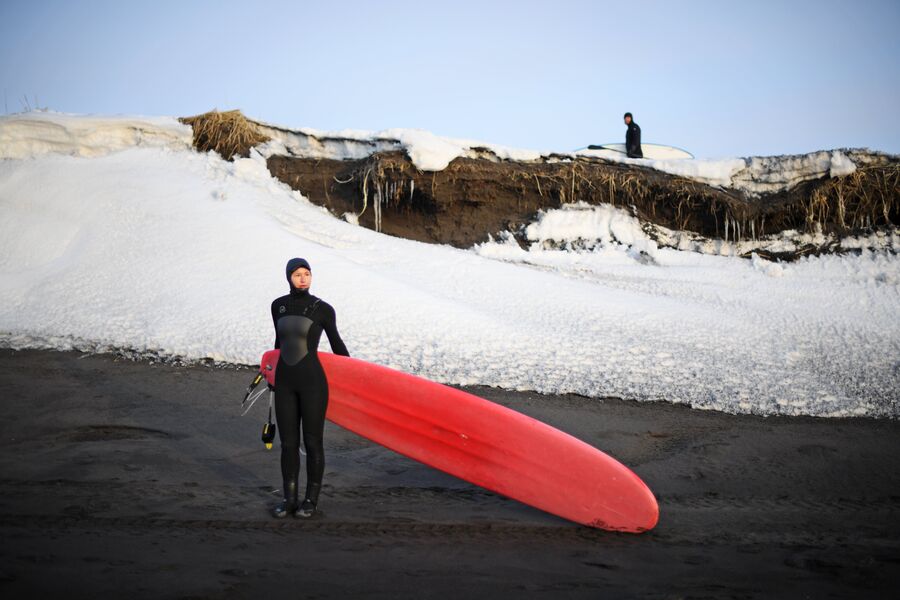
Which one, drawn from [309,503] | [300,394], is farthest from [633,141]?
[309,503]

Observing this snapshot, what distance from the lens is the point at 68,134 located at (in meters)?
9.98

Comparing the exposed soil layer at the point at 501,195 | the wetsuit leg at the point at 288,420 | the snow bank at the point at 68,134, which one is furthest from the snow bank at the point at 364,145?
the wetsuit leg at the point at 288,420

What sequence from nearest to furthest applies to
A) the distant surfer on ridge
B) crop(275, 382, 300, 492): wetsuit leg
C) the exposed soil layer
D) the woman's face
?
crop(275, 382, 300, 492): wetsuit leg
the woman's face
the exposed soil layer
the distant surfer on ridge

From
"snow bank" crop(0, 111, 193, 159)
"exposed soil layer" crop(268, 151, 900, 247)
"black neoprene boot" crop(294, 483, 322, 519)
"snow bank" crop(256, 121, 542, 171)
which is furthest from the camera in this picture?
"snow bank" crop(256, 121, 542, 171)

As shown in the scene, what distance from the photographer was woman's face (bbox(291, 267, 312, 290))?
3.47 m

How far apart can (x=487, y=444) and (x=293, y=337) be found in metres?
1.23

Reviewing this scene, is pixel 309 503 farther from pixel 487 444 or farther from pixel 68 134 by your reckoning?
pixel 68 134

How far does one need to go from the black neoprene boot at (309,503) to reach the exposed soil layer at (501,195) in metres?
7.99

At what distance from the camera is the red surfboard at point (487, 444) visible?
3.30m

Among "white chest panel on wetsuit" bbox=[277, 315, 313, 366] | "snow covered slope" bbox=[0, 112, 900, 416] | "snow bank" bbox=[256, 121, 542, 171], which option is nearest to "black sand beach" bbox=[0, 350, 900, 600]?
"white chest panel on wetsuit" bbox=[277, 315, 313, 366]

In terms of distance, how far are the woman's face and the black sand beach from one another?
114 cm

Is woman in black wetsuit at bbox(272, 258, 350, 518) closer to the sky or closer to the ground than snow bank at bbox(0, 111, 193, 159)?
closer to the ground

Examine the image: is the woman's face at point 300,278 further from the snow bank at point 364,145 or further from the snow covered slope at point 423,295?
the snow bank at point 364,145

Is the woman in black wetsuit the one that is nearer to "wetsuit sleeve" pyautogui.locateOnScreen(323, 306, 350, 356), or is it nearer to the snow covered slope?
"wetsuit sleeve" pyautogui.locateOnScreen(323, 306, 350, 356)
